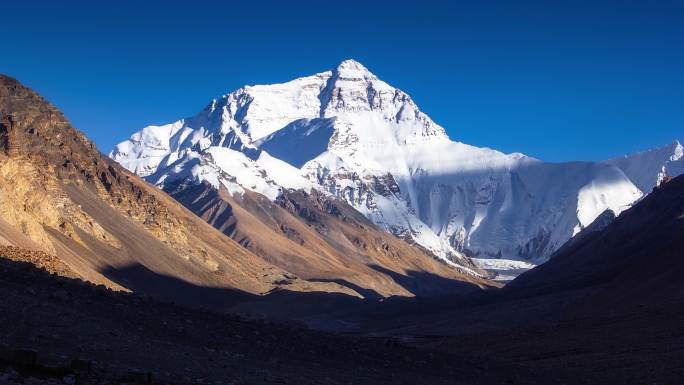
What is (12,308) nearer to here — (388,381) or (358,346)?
(388,381)

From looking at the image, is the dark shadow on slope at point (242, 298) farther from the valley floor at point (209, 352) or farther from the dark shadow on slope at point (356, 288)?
the valley floor at point (209, 352)

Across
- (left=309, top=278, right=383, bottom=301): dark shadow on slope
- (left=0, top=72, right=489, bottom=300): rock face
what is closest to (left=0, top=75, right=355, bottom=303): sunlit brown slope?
(left=0, top=72, right=489, bottom=300): rock face

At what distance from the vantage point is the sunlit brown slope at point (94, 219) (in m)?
98.5

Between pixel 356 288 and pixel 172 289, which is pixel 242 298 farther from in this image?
pixel 356 288

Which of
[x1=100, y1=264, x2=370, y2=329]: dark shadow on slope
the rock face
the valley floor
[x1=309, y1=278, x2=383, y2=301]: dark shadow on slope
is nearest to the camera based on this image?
the valley floor

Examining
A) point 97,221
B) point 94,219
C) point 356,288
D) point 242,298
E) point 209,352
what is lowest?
point 209,352

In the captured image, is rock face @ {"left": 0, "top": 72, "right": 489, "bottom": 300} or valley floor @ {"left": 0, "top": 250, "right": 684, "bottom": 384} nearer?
valley floor @ {"left": 0, "top": 250, "right": 684, "bottom": 384}

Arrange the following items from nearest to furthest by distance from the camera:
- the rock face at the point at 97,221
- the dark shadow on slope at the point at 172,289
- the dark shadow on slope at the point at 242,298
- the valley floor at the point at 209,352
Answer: the valley floor at the point at 209,352, the rock face at the point at 97,221, the dark shadow on slope at the point at 172,289, the dark shadow on slope at the point at 242,298

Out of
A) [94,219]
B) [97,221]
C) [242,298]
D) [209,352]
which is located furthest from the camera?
[242,298]

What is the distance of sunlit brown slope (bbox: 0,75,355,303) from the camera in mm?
98500

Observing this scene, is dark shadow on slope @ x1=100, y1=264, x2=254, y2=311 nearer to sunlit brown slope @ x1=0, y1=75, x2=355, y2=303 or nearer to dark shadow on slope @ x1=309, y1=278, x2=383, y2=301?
sunlit brown slope @ x1=0, y1=75, x2=355, y2=303

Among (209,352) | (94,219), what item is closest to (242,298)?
(94,219)

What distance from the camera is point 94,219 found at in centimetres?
12538

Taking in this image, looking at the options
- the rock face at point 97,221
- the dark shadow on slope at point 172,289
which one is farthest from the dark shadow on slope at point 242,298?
the rock face at point 97,221
